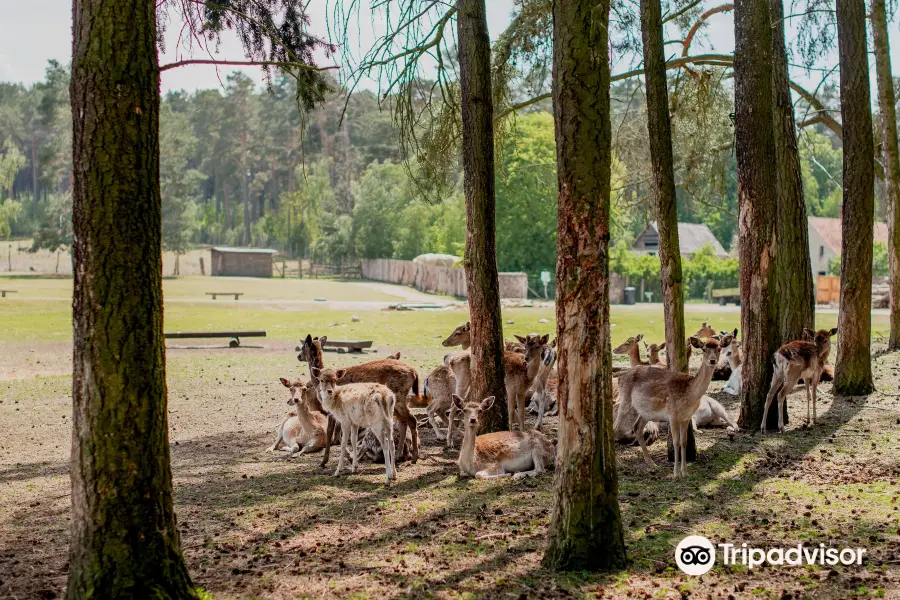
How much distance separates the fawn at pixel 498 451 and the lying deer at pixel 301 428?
1.91 metres

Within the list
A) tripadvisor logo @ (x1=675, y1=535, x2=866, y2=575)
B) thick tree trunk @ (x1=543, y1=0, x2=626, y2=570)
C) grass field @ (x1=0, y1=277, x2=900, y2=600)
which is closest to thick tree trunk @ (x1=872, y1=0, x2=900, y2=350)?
grass field @ (x1=0, y1=277, x2=900, y2=600)

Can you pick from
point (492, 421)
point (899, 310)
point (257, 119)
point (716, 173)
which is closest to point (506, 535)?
point (492, 421)

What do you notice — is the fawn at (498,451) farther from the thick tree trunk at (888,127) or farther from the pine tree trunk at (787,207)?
the thick tree trunk at (888,127)

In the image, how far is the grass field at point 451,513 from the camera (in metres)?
5.80

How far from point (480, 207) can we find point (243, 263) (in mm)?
65157

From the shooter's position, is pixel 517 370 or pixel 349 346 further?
pixel 349 346

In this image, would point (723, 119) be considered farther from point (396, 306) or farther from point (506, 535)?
point (396, 306)

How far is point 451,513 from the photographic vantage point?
764 centimetres

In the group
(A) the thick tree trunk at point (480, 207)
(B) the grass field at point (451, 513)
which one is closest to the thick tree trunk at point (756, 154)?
(B) the grass field at point (451, 513)

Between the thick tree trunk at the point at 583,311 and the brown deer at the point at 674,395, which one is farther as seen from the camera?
the brown deer at the point at 674,395

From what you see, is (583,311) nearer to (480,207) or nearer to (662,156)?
(480,207)

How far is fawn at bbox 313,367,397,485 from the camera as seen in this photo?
9.16 m

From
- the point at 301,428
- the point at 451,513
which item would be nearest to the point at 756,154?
the point at 451,513

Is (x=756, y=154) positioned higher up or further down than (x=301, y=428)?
higher up
